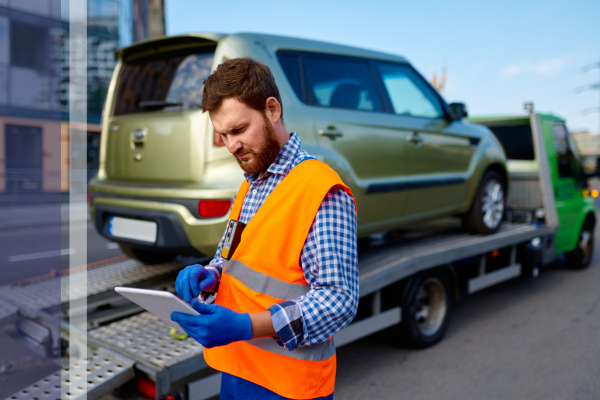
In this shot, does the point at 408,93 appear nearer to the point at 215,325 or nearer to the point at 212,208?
the point at 212,208

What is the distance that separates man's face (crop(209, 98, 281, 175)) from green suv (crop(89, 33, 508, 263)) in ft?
5.25

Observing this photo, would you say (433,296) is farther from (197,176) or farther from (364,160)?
(197,176)

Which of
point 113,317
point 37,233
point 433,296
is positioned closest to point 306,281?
point 113,317

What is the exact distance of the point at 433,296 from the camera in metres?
4.02

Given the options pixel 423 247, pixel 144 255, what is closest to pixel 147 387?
pixel 144 255

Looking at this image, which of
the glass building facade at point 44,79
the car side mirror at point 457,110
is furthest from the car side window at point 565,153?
the glass building facade at point 44,79

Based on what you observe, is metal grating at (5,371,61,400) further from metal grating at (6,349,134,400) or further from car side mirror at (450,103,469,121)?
car side mirror at (450,103,469,121)

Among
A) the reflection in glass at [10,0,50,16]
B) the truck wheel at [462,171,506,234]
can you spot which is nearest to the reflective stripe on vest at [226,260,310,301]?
the truck wheel at [462,171,506,234]

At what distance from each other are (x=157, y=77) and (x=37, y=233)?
8958 millimetres

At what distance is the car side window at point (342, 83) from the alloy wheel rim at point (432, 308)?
157 centimetres

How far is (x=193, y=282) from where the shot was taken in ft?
4.47

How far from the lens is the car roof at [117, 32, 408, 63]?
3.12 m

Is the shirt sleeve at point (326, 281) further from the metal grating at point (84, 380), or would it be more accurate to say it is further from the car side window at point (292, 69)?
the car side window at point (292, 69)

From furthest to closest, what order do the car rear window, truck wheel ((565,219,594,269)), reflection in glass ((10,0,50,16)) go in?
reflection in glass ((10,0,50,16)) → truck wheel ((565,219,594,269)) → the car rear window
